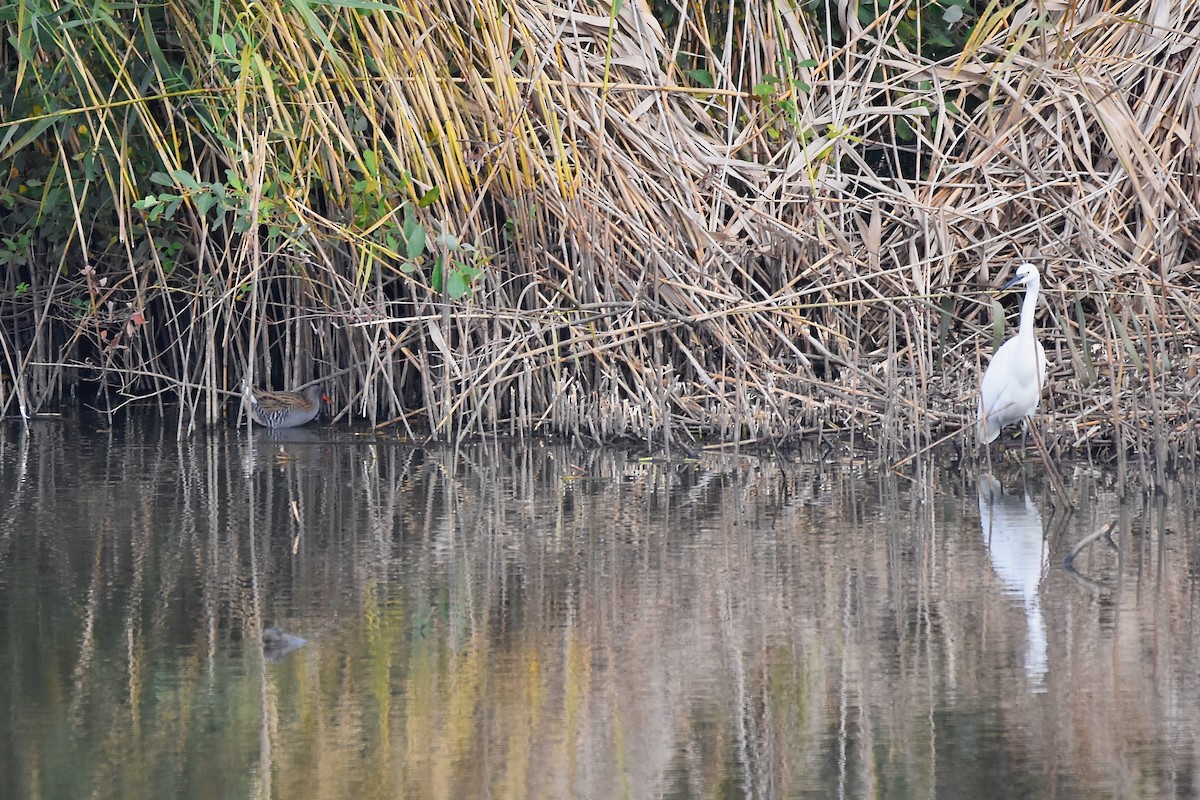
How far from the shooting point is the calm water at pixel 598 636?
3342 millimetres

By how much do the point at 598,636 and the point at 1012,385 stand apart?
2.65 meters

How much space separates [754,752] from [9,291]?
591 cm

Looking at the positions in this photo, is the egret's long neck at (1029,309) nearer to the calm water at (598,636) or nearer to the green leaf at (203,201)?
the calm water at (598,636)

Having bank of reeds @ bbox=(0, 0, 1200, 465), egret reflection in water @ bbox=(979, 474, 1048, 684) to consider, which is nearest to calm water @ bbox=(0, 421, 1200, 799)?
egret reflection in water @ bbox=(979, 474, 1048, 684)

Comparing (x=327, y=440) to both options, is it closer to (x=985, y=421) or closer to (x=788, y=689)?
(x=985, y=421)

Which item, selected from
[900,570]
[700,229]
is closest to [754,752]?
[900,570]

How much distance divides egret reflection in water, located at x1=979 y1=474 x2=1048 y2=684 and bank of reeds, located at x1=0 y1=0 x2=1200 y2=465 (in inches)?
20.4

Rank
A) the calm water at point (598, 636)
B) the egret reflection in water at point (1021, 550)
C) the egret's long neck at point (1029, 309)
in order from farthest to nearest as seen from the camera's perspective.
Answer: the egret's long neck at point (1029, 309), the egret reflection in water at point (1021, 550), the calm water at point (598, 636)

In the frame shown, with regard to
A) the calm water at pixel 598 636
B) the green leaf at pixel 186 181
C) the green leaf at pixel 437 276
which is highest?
the green leaf at pixel 186 181

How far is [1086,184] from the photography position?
7676 mm

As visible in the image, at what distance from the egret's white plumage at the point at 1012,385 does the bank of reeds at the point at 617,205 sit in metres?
0.22

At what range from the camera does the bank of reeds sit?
6.88 meters

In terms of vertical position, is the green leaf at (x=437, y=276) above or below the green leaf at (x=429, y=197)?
below

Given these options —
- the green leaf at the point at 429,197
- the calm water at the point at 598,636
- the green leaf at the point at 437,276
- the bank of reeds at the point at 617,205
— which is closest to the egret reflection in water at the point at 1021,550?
the calm water at the point at 598,636
